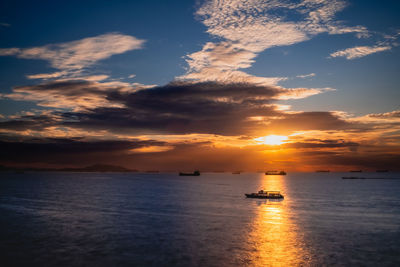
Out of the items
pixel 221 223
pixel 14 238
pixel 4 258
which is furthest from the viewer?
pixel 221 223

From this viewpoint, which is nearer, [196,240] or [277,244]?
[277,244]

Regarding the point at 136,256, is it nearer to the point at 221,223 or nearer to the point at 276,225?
the point at 221,223

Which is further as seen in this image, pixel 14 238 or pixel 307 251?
pixel 14 238

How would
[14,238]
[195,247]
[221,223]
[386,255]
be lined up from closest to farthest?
1. [386,255]
2. [195,247]
3. [14,238]
4. [221,223]

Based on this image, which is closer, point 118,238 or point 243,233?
point 118,238

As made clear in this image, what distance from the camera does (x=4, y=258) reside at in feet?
109

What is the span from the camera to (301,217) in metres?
65.9

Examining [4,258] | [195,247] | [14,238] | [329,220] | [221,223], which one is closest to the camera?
[4,258]

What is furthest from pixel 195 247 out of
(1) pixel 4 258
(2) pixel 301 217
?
(2) pixel 301 217

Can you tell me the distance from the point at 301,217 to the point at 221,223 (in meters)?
20.6

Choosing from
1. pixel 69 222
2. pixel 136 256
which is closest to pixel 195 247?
pixel 136 256

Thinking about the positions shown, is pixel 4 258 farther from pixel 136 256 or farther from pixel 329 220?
pixel 329 220

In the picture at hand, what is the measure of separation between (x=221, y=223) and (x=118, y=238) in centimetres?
2029

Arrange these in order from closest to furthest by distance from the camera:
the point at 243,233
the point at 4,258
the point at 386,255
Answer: the point at 4,258, the point at 386,255, the point at 243,233
